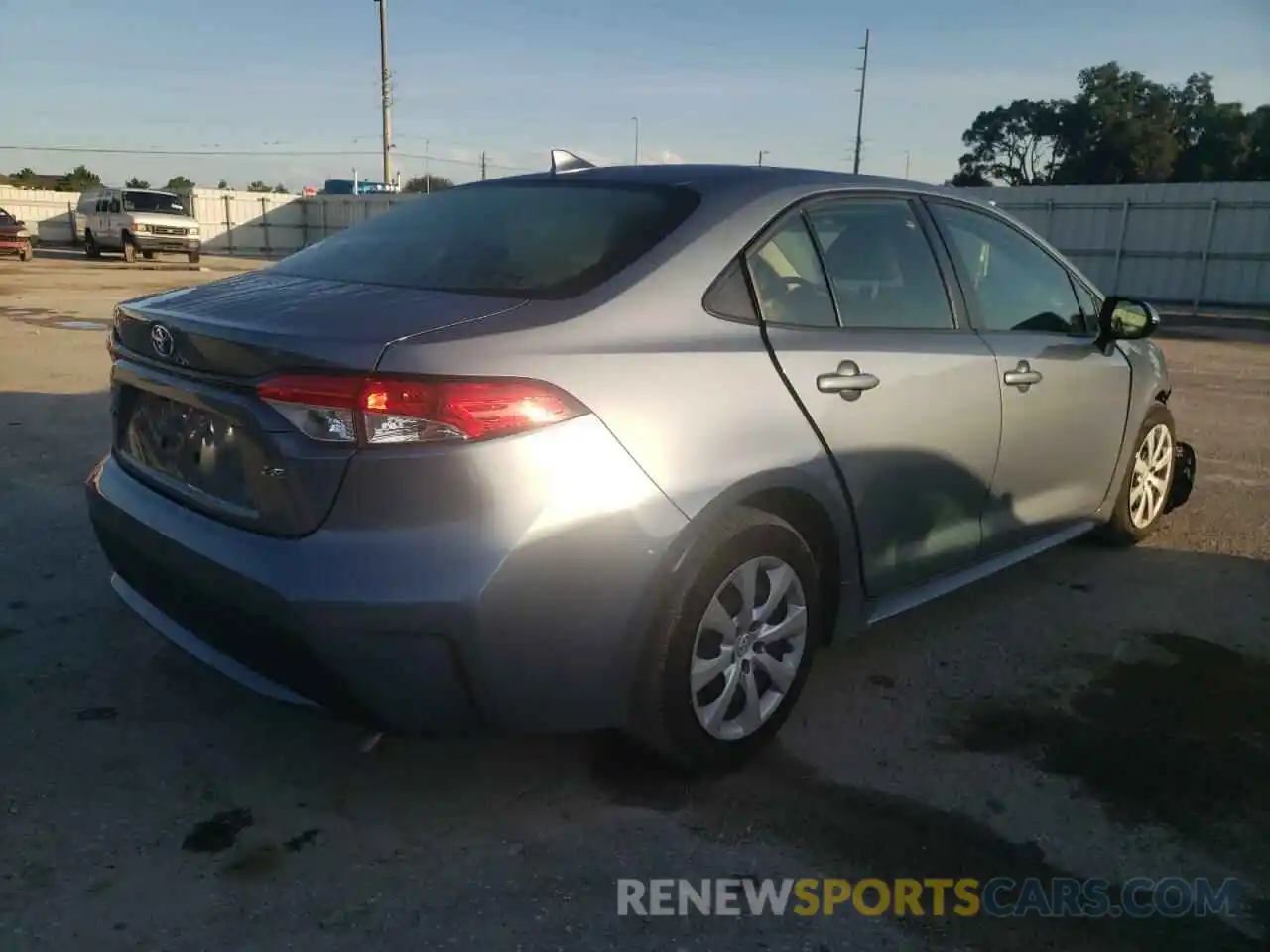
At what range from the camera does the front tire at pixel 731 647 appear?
254 cm

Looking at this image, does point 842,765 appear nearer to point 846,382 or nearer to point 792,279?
point 846,382

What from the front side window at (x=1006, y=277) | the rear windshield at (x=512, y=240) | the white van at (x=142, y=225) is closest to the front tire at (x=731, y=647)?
the rear windshield at (x=512, y=240)

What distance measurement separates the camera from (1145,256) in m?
23.1

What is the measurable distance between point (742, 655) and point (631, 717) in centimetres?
38

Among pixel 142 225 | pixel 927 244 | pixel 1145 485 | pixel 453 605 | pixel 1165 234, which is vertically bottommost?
pixel 1145 485

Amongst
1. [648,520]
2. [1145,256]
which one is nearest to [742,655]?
[648,520]

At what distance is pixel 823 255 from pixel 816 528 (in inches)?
32.2

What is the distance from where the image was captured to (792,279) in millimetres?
2957

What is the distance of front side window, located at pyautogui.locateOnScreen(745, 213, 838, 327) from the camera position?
2850 mm

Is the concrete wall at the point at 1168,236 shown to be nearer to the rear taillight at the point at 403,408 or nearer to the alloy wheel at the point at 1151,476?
the alloy wheel at the point at 1151,476

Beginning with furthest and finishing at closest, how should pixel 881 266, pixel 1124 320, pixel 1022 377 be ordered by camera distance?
pixel 1124 320 → pixel 1022 377 → pixel 881 266

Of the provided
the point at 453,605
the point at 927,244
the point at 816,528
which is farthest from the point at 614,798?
the point at 927,244

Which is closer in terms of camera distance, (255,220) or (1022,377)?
(1022,377)

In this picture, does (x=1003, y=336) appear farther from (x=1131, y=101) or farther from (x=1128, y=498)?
(x=1131, y=101)
